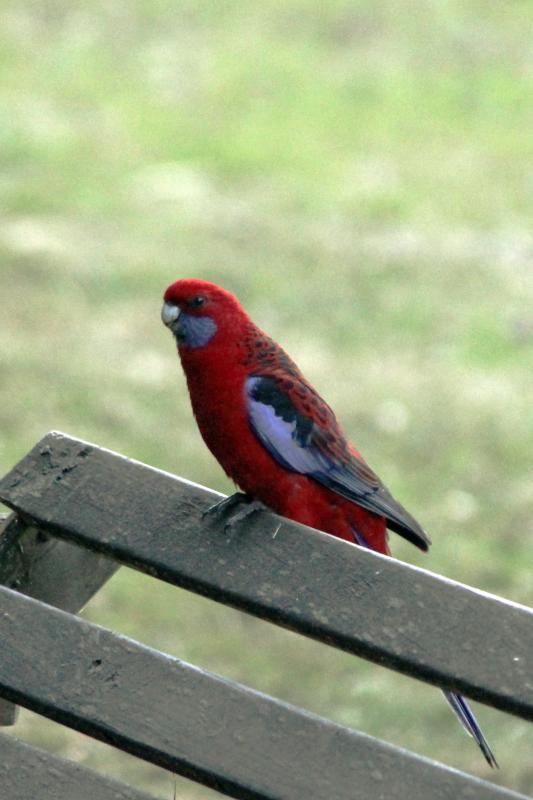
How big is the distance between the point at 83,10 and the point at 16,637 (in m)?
9.60

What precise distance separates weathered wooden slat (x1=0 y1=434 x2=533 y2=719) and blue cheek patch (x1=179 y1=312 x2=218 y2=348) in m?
0.79

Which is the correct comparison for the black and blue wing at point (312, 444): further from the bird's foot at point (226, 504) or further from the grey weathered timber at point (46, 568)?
the grey weathered timber at point (46, 568)

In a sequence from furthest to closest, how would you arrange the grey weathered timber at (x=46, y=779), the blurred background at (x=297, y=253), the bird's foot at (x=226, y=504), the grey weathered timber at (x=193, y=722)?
the blurred background at (x=297, y=253) → the bird's foot at (x=226, y=504) → the grey weathered timber at (x=46, y=779) → the grey weathered timber at (x=193, y=722)

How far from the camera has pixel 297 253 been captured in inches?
321

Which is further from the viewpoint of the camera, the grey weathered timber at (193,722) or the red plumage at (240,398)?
the red plumage at (240,398)

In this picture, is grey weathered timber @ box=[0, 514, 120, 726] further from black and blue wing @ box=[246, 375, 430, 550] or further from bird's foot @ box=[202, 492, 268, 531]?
black and blue wing @ box=[246, 375, 430, 550]

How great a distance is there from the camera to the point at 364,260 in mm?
8062

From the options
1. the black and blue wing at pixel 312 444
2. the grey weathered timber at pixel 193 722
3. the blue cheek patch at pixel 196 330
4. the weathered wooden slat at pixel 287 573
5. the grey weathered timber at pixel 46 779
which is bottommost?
the grey weathered timber at pixel 46 779

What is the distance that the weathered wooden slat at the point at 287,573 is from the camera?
1.90 m

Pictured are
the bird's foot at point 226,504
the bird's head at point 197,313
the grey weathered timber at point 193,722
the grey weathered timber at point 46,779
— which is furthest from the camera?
the bird's head at point 197,313

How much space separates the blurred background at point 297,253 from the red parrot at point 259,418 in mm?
1711

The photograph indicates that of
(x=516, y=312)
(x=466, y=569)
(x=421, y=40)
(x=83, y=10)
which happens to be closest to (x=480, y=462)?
(x=466, y=569)

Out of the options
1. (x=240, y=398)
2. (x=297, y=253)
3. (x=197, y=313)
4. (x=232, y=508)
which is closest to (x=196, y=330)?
(x=197, y=313)

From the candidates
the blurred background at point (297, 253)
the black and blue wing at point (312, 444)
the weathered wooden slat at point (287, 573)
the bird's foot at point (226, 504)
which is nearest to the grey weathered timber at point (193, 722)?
the weathered wooden slat at point (287, 573)
